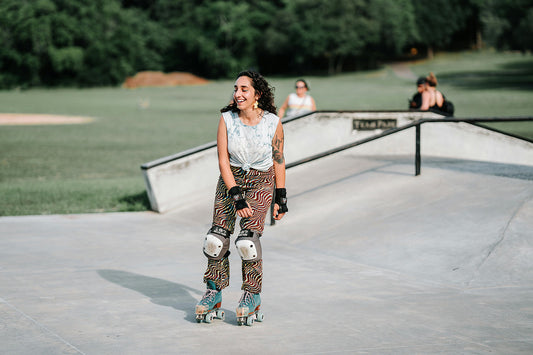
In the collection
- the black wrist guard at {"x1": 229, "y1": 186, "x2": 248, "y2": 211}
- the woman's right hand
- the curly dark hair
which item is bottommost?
the woman's right hand

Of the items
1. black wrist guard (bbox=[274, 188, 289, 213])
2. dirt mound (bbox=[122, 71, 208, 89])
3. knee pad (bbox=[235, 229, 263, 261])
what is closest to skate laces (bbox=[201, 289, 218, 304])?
knee pad (bbox=[235, 229, 263, 261])

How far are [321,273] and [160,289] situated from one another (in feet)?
5.15

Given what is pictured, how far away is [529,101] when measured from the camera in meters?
38.6

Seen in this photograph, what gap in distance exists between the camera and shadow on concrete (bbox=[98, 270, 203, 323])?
18.2 ft

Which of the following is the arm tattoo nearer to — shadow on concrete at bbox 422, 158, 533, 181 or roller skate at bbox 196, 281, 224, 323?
roller skate at bbox 196, 281, 224, 323

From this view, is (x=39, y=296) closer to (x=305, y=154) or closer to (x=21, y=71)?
(x=305, y=154)

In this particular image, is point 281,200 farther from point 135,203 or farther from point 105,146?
point 105,146

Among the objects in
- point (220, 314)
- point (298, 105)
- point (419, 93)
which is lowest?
point (220, 314)

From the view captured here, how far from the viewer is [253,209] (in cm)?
498

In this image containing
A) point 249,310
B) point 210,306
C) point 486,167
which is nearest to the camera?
point 249,310

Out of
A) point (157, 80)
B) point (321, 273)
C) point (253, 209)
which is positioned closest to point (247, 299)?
point (253, 209)

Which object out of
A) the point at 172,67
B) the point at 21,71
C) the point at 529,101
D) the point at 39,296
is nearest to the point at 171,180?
the point at 39,296

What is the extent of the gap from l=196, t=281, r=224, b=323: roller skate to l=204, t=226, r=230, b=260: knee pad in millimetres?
236

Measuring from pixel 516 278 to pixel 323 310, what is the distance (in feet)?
6.72
